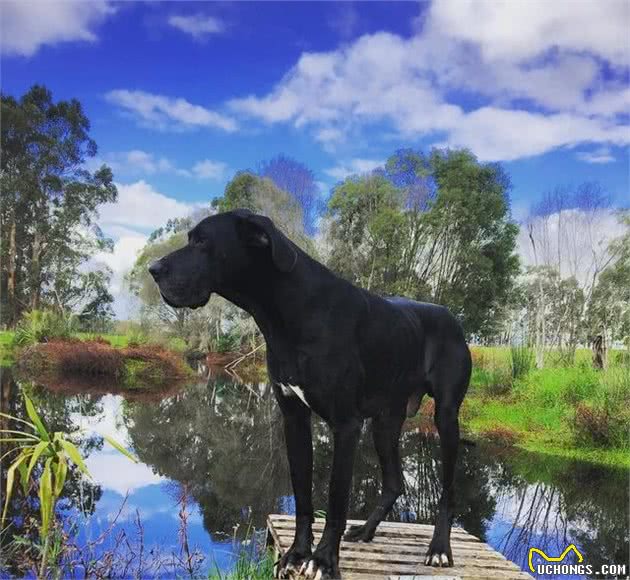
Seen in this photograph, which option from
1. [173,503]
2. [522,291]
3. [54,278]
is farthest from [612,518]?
[54,278]

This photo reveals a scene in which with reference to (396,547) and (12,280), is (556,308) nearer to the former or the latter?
(396,547)

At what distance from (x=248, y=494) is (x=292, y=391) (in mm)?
5165

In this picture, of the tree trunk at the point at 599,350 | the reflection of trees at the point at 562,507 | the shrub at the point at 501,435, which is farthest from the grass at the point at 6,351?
the tree trunk at the point at 599,350

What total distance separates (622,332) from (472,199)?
726 centimetres

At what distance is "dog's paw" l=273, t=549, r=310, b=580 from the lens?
300 centimetres

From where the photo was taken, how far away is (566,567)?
5281 mm

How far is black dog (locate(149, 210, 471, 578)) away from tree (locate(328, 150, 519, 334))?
57.8 ft

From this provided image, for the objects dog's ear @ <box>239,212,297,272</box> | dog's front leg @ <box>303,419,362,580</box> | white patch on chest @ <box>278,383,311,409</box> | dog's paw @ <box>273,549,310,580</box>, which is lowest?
dog's paw @ <box>273,549,310,580</box>

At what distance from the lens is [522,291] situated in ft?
68.0

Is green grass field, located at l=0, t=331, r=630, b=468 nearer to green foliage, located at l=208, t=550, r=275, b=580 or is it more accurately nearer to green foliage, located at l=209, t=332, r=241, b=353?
green foliage, located at l=208, t=550, r=275, b=580

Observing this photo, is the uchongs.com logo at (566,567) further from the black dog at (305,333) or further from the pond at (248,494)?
the black dog at (305,333)

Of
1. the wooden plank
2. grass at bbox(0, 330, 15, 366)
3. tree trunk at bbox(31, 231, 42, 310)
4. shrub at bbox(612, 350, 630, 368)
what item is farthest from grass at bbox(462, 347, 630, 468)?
tree trunk at bbox(31, 231, 42, 310)

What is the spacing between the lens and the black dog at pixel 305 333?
2.73m

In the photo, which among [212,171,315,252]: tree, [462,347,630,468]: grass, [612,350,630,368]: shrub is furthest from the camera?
[212,171,315,252]: tree
